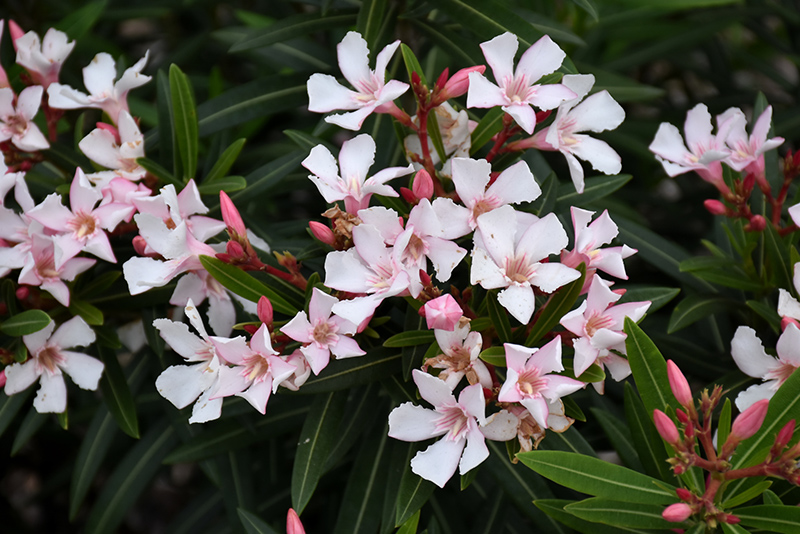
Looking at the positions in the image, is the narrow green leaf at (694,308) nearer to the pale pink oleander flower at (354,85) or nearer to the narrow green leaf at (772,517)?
the narrow green leaf at (772,517)

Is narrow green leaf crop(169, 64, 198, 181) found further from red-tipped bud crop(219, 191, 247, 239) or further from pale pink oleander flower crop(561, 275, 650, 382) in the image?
pale pink oleander flower crop(561, 275, 650, 382)

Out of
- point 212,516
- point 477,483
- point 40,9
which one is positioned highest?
point 40,9

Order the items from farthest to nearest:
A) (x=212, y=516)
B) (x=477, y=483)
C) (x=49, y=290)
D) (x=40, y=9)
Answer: (x=40, y=9)
(x=212, y=516)
(x=477, y=483)
(x=49, y=290)

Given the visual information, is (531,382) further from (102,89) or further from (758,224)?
(102,89)

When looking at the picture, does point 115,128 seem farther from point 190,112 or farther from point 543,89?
point 543,89

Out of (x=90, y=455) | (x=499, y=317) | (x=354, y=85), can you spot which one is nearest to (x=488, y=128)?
(x=354, y=85)

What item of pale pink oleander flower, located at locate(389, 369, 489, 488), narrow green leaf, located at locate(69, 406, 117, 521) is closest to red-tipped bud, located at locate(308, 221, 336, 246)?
pale pink oleander flower, located at locate(389, 369, 489, 488)

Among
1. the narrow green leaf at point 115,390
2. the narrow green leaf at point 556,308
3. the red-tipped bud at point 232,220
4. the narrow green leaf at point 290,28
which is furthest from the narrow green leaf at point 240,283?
the narrow green leaf at point 290,28

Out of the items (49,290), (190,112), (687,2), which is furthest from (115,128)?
(687,2)
